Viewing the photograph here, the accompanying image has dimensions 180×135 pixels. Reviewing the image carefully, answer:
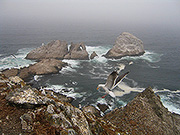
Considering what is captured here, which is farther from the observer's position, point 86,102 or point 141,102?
point 86,102

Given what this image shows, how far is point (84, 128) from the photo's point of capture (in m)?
12.8

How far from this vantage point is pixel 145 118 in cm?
2300

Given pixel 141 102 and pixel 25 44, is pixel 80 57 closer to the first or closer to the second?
pixel 25 44

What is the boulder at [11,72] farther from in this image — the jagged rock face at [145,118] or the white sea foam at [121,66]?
the jagged rock face at [145,118]

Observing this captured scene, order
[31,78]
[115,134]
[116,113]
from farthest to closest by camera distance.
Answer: [31,78] < [116,113] < [115,134]

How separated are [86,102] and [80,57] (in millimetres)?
40839

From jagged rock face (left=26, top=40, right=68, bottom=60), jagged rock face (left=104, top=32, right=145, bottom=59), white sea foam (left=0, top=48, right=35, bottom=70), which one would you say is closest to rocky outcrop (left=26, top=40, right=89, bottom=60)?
jagged rock face (left=26, top=40, right=68, bottom=60)

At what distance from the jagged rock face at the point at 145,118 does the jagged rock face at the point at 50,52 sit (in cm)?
6197

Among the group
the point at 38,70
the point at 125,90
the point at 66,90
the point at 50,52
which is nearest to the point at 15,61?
the point at 50,52

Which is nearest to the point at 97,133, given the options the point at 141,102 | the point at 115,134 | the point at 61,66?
the point at 115,134

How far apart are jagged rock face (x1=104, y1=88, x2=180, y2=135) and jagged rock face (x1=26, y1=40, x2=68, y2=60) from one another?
2440 inches

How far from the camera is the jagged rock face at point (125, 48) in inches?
3357

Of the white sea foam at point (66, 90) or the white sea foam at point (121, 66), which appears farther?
the white sea foam at point (121, 66)

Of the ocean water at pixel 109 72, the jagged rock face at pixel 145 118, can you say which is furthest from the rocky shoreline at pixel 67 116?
the ocean water at pixel 109 72
